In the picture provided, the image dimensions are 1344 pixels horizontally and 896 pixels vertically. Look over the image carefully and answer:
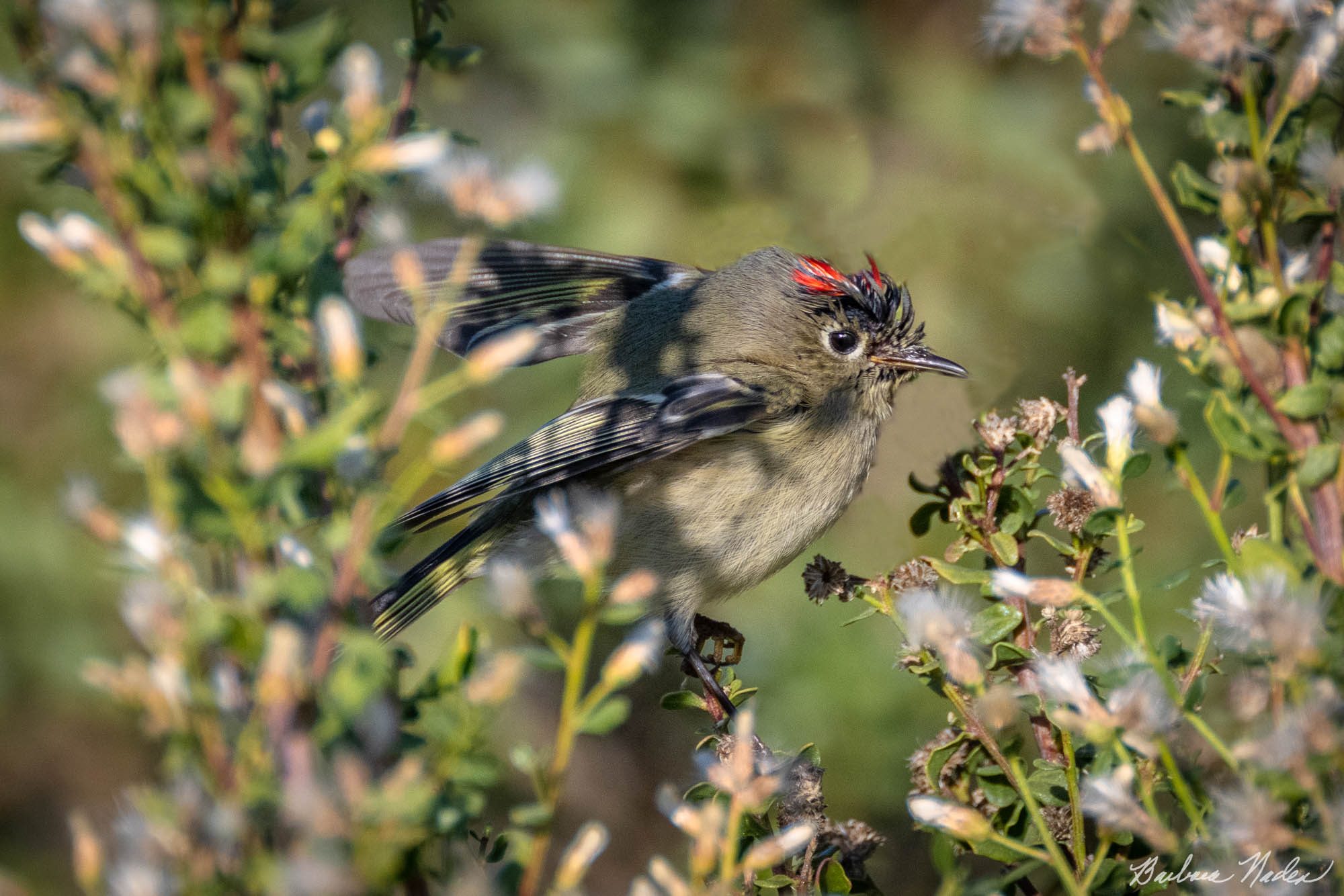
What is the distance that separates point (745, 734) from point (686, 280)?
239 centimetres

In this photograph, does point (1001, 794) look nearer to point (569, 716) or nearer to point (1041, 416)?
point (1041, 416)

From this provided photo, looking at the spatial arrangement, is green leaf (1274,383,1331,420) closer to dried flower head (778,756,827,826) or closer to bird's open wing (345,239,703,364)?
dried flower head (778,756,827,826)

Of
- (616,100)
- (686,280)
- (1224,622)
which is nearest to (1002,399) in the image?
(686,280)

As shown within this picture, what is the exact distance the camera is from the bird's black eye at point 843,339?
303 cm

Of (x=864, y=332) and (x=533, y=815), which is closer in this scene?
(x=533, y=815)

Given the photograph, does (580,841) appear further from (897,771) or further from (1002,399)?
(1002,399)

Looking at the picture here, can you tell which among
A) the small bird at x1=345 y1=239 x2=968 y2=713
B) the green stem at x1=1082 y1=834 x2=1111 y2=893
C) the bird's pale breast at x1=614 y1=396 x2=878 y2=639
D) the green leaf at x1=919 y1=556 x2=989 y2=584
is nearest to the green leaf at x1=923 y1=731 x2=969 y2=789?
the green leaf at x1=919 y1=556 x2=989 y2=584

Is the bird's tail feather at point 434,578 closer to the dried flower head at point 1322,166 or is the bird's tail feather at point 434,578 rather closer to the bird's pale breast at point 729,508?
the bird's pale breast at point 729,508

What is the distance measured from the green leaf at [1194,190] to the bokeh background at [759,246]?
6.19 ft

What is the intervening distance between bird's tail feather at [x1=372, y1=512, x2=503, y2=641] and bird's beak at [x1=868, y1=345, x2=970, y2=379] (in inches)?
39.7

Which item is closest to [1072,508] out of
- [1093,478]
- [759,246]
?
[1093,478]

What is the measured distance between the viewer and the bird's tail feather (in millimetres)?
2678

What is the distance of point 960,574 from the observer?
1329mm

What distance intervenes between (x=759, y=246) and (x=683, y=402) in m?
1.08
